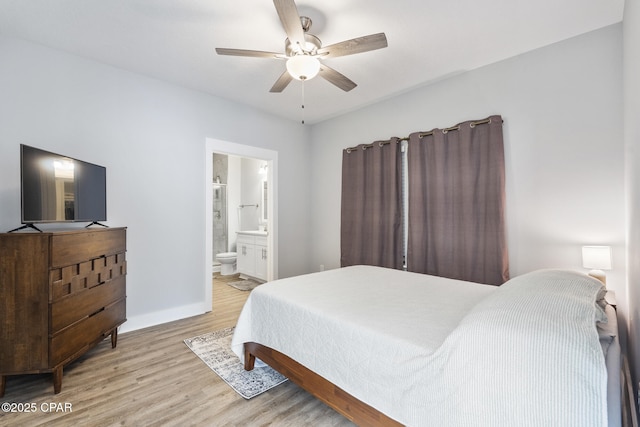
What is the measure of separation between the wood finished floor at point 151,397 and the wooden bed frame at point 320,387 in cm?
19

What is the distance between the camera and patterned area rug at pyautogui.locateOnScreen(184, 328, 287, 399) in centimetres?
200

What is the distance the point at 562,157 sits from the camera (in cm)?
245

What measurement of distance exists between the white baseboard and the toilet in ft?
6.73

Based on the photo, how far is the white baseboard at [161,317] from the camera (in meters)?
2.96

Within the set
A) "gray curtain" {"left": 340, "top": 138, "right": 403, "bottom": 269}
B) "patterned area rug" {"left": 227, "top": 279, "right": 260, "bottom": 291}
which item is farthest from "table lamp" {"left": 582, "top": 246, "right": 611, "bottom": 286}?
"patterned area rug" {"left": 227, "top": 279, "right": 260, "bottom": 291}

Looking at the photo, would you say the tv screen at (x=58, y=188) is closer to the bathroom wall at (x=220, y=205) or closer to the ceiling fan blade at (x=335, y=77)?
the ceiling fan blade at (x=335, y=77)

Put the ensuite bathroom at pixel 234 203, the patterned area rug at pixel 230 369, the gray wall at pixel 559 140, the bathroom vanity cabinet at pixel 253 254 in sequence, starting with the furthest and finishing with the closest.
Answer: the ensuite bathroom at pixel 234 203, the bathroom vanity cabinet at pixel 253 254, the gray wall at pixel 559 140, the patterned area rug at pixel 230 369

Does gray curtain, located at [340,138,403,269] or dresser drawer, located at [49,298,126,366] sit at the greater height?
gray curtain, located at [340,138,403,269]

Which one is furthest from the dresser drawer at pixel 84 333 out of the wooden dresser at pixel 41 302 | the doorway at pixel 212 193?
the doorway at pixel 212 193

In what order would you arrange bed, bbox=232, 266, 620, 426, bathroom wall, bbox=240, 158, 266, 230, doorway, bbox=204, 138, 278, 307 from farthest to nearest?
bathroom wall, bbox=240, 158, 266, 230 → doorway, bbox=204, 138, 278, 307 → bed, bbox=232, 266, 620, 426

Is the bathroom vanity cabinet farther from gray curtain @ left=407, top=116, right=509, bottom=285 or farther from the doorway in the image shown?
gray curtain @ left=407, top=116, right=509, bottom=285

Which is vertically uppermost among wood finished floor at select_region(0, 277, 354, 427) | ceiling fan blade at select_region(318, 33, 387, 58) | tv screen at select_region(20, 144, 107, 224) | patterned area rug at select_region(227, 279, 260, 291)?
ceiling fan blade at select_region(318, 33, 387, 58)

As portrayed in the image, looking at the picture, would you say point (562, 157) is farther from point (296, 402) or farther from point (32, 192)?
point (32, 192)

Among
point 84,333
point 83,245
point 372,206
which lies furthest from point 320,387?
point 372,206
